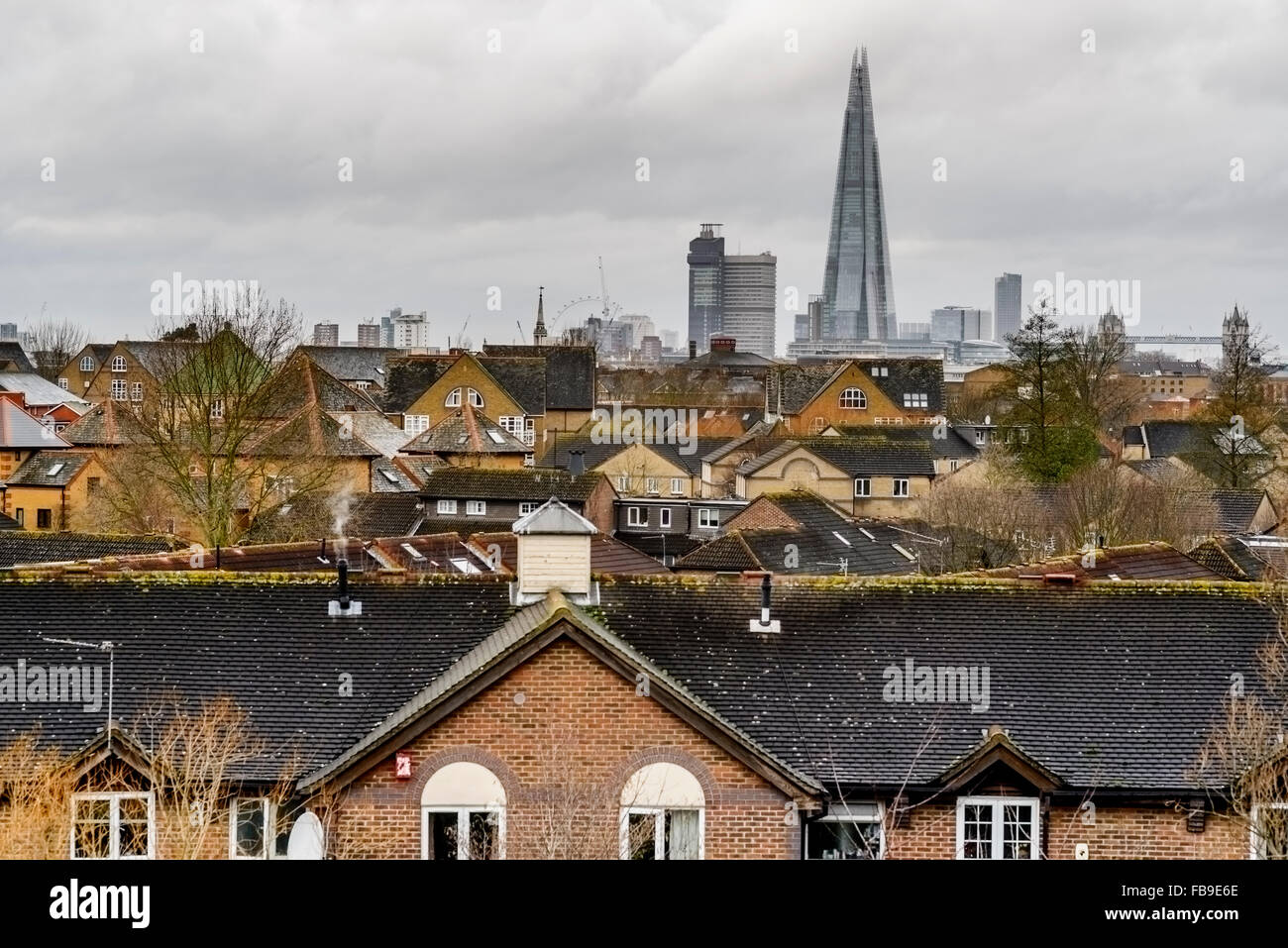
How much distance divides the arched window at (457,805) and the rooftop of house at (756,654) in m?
0.69

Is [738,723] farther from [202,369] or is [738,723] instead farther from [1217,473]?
[1217,473]

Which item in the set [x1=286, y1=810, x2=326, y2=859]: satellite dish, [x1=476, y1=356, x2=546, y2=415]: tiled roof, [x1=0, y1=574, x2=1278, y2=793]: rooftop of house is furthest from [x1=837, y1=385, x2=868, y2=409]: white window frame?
[x1=286, y1=810, x2=326, y2=859]: satellite dish

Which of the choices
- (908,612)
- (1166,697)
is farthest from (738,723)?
(1166,697)

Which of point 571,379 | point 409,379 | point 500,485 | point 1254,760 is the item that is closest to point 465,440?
point 500,485

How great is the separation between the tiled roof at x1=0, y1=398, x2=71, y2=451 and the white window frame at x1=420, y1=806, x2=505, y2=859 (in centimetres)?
5569

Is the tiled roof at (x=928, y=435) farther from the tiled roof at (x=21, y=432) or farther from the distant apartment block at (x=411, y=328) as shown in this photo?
the distant apartment block at (x=411, y=328)

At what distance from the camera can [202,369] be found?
4541cm

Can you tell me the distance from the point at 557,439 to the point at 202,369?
36.5 m

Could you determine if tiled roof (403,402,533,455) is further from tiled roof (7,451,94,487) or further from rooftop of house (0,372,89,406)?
rooftop of house (0,372,89,406)

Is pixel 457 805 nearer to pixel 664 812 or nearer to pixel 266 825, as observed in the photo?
pixel 266 825

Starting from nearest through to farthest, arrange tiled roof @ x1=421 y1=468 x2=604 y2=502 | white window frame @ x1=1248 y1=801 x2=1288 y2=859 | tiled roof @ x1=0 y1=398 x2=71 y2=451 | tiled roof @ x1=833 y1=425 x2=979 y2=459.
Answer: white window frame @ x1=1248 y1=801 x2=1288 y2=859 → tiled roof @ x1=421 y1=468 x2=604 y2=502 → tiled roof @ x1=0 y1=398 x2=71 y2=451 → tiled roof @ x1=833 y1=425 x2=979 y2=459

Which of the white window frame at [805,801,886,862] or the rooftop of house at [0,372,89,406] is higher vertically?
the rooftop of house at [0,372,89,406]

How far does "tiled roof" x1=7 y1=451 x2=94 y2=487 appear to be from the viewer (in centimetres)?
6100
